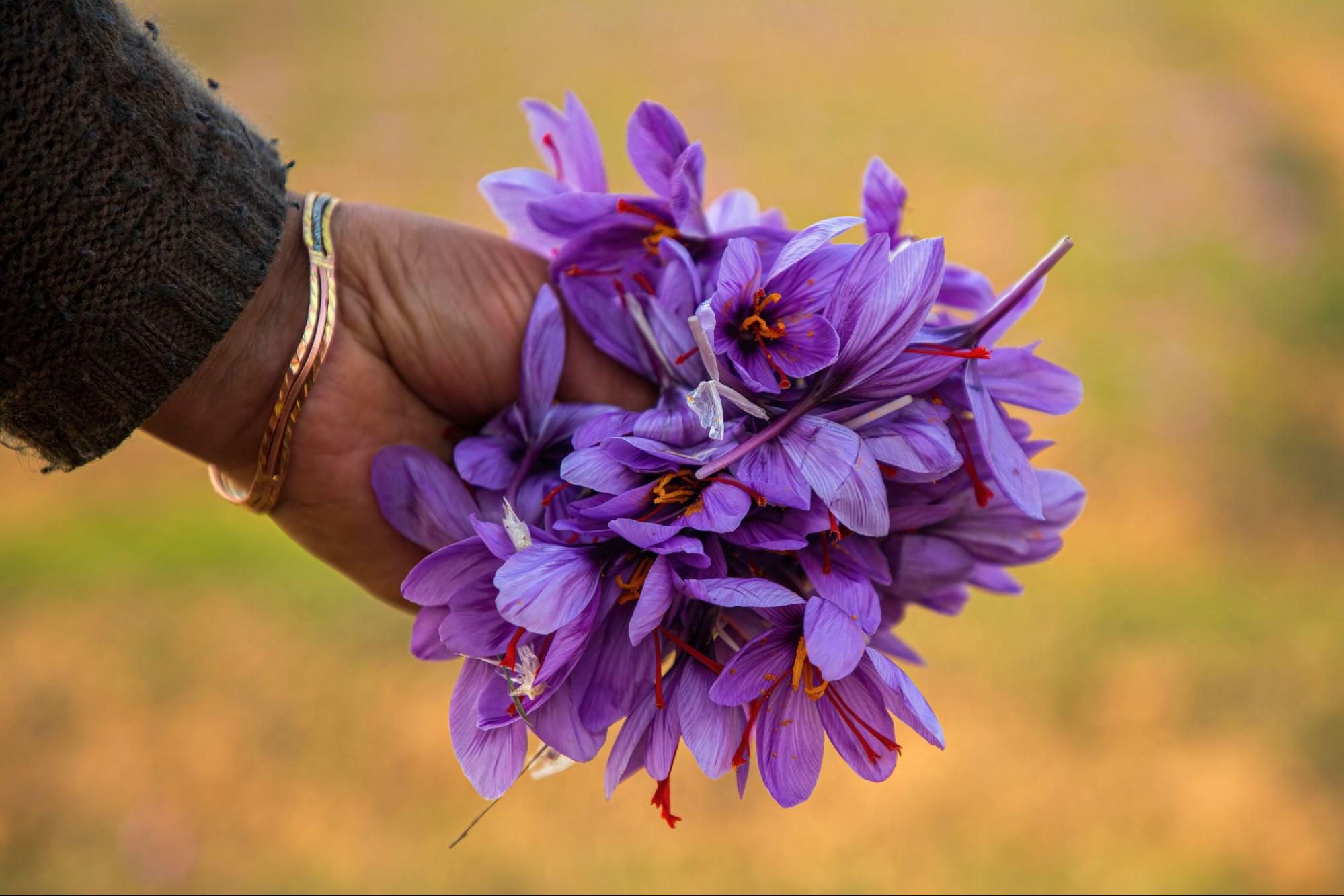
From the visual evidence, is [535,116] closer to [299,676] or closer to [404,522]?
[404,522]

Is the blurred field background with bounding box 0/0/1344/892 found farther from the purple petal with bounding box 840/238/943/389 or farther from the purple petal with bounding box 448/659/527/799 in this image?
the purple petal with bounding box 840/238/943/389

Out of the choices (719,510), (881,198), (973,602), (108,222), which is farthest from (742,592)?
(973,602)

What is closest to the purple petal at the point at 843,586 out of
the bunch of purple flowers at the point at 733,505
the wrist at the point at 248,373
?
the bunch of purple flowers at the point at 733,505

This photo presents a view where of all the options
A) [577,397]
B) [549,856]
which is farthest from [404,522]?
[549,856]

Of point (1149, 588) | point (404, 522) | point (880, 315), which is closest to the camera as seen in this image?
point (880, 315)

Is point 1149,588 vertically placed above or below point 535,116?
below

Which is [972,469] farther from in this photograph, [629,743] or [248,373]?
[248,373]
